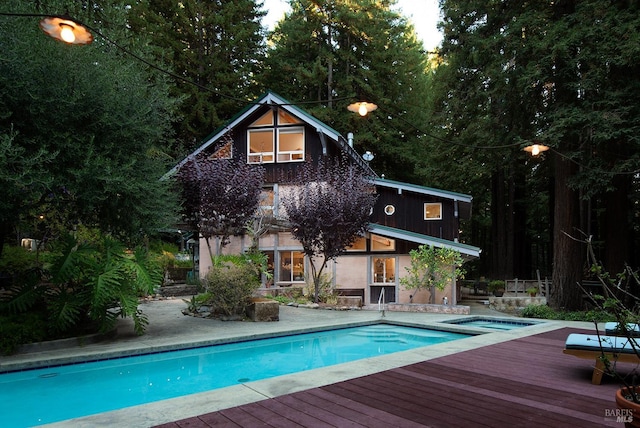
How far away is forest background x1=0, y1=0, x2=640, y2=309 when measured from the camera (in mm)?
7273

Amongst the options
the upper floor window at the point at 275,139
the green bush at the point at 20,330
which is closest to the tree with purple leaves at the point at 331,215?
the upper floor window at the point at 275,139

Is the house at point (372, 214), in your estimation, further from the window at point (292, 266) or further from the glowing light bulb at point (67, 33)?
the glowing light bulb at point (67, 33)

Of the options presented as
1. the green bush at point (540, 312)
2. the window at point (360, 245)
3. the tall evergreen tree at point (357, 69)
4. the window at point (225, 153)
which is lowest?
the green bush at point (540, 312)

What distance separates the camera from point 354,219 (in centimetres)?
1383

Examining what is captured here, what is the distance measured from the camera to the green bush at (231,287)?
10984mm

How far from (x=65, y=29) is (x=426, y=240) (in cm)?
1227

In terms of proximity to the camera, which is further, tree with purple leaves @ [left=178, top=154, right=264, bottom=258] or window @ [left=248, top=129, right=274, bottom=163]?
window @ [left=248, top=129, right=274, bottom=163]

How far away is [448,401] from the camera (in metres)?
4.18

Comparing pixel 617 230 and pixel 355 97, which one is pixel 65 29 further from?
pixel 617 230

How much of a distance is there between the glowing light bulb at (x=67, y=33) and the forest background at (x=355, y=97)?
1819 millimetres

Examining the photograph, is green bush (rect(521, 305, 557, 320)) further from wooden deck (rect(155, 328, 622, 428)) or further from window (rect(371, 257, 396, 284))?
wooden deck (rect(155, 328, 622, 428))

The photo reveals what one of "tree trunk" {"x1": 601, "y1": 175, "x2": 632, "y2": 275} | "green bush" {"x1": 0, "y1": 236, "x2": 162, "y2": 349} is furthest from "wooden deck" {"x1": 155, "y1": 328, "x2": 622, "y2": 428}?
"tree trunk" {"x1": 601, "y1": 175, "x2": 632, "y2": 275}

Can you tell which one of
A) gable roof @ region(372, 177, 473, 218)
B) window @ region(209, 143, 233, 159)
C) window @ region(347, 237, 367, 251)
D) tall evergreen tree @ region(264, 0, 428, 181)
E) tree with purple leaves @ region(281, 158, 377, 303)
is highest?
tall evergreen tree @ region(264, 0, 428, 181)

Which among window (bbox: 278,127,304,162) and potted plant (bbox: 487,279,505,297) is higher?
window (bbox: 278,127,304,162)
